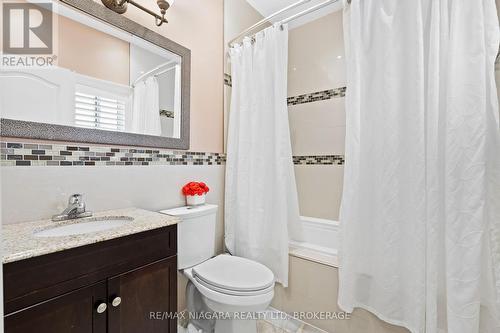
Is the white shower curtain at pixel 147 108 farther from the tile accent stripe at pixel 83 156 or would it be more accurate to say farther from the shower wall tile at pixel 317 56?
A: the shower wall tile at pixel 317 56

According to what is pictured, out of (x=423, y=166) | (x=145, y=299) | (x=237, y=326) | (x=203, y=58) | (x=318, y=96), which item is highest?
(x=203, y=58)

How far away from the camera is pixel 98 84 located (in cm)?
126

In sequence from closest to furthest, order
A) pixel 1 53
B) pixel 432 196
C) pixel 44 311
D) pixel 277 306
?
pixel 44 311 < pixel 1 53 < pixel 432 196 < pixel 277 306

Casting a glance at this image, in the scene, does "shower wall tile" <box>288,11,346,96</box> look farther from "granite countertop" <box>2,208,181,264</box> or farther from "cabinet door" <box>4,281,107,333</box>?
"cabinet door" <box>4,281,107,333</box>

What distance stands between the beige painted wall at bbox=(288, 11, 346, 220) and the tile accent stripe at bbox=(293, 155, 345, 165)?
0.03m

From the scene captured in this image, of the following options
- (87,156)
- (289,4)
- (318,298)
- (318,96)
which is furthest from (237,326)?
(289,4)

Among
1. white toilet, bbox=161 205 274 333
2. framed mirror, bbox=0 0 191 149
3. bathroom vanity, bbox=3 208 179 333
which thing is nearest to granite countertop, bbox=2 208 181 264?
bathroom vanity, bbox=3 208 179 333

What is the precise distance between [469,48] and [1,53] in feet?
6.71

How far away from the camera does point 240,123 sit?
6.14 feet

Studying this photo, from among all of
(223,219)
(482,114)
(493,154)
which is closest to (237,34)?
(223,219)

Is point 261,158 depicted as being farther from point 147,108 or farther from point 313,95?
point 313,95

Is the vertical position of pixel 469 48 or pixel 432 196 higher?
pixel 469 48

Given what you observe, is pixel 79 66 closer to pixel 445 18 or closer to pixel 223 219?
pixel 223 219

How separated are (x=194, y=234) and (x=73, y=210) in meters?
0.65
